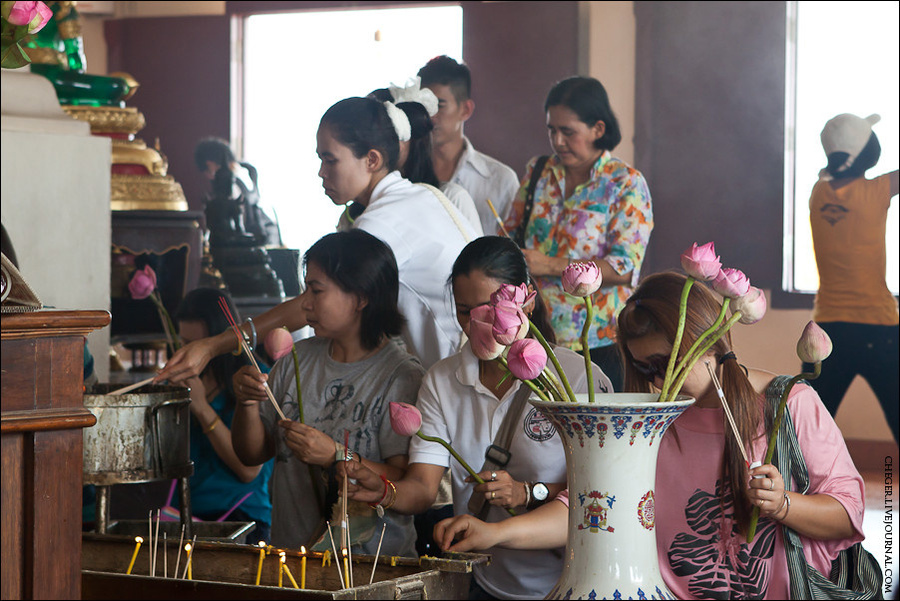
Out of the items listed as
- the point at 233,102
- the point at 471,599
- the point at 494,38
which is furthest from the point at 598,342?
the point at 233,102

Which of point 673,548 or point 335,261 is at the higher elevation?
point 335,261

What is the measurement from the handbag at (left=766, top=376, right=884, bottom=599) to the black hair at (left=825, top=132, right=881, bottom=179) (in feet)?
7.26

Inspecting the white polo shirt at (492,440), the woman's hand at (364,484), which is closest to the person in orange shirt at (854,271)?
the white polo shirt at (492,440)

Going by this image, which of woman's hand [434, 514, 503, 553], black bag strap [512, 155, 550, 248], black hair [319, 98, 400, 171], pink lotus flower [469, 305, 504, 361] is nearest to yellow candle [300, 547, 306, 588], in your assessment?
woman's hand [434, 514, 503, 553]

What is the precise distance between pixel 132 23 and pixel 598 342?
454 centimetres

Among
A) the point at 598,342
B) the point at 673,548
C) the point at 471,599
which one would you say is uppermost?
the point at 598,342

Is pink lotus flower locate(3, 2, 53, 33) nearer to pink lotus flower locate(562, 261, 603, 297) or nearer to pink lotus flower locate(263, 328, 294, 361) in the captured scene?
pink lotus flower locate(263, 328, 294, 361)

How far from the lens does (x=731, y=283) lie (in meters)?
1.15

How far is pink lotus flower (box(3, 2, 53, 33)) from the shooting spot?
131 cm

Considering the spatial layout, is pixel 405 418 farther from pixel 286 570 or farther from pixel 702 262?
pixel 702 262

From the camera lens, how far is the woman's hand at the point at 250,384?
1690mm

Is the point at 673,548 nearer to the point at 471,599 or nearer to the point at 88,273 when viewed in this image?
the point at 471,599

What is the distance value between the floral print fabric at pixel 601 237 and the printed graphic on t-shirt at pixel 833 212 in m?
1.10

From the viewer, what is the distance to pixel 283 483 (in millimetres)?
1975
